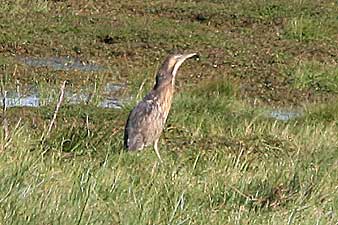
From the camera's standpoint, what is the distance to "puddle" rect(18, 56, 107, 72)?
13.8 metres

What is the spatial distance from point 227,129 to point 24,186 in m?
4.70

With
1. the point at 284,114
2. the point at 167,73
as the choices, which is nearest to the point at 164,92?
the point at 167,73

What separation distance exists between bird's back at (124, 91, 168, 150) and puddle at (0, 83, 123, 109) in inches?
72.3

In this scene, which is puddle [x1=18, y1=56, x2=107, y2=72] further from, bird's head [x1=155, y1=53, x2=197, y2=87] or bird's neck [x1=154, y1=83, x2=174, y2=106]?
bird's neck [x1=154, y1=83, x2=174, y2=106]

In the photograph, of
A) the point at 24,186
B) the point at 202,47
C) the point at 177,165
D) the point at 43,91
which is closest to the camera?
the point at 24,186

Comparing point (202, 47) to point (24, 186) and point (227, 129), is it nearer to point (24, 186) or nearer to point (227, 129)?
point (227, 129)

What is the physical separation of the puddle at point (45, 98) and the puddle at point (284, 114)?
5.42 ft

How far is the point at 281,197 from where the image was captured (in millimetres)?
5898

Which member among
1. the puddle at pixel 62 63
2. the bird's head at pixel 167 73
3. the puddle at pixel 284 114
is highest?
the bird's head at pixel 167 73

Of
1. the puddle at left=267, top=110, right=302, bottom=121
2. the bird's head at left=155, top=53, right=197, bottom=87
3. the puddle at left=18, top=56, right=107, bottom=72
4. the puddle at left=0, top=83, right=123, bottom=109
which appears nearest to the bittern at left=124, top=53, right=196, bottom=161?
the bird's head at left=155, top=53, right=197, bottom=87

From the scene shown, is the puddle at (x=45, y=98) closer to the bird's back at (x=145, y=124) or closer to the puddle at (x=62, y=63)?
the puddle at (x=62, y=63)

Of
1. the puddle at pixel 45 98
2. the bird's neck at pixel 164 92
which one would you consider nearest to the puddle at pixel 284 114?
the puddle at pixel 45 98

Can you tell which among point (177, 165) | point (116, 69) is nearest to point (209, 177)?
point (177, 165)

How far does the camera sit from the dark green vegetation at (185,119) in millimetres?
5410
